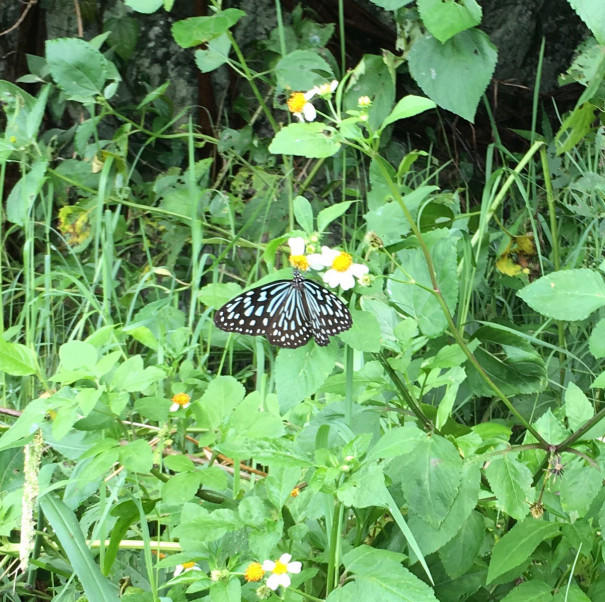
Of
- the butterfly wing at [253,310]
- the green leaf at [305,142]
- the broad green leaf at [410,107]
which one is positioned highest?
the broad green leaf at [410,107]

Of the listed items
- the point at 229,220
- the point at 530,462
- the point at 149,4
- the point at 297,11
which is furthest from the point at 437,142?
the point at 530,462

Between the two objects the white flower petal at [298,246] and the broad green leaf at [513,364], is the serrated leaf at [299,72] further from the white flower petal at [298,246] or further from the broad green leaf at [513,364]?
the white flower petal at [298,246]

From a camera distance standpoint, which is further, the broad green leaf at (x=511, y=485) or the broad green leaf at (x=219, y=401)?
the broad green leaf at (x=219, y=401)

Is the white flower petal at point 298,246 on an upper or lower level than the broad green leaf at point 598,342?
upper

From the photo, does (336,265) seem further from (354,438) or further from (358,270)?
(354,438)

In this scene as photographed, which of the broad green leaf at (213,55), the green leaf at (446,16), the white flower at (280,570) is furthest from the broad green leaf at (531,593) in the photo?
the broad green leaf at (213,55)

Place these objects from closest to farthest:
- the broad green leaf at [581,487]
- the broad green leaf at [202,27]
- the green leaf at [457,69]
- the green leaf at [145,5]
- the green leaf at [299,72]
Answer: the broad green leaf at [581,487] < the green leaf at [457,69] < the green leaf at [145,5] < the broad green leaf at [202,27] < the green leaf at [299,72]

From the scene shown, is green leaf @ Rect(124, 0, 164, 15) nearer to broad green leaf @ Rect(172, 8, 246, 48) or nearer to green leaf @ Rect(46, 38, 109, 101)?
broad green leaf @ Rect(172, 8, 246, 48)

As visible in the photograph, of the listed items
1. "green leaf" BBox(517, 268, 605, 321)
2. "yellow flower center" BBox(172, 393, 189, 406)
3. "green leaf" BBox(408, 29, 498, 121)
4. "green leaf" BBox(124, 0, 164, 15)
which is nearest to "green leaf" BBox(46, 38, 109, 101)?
"green leaf" BBox(124, 0, 164, 15)
